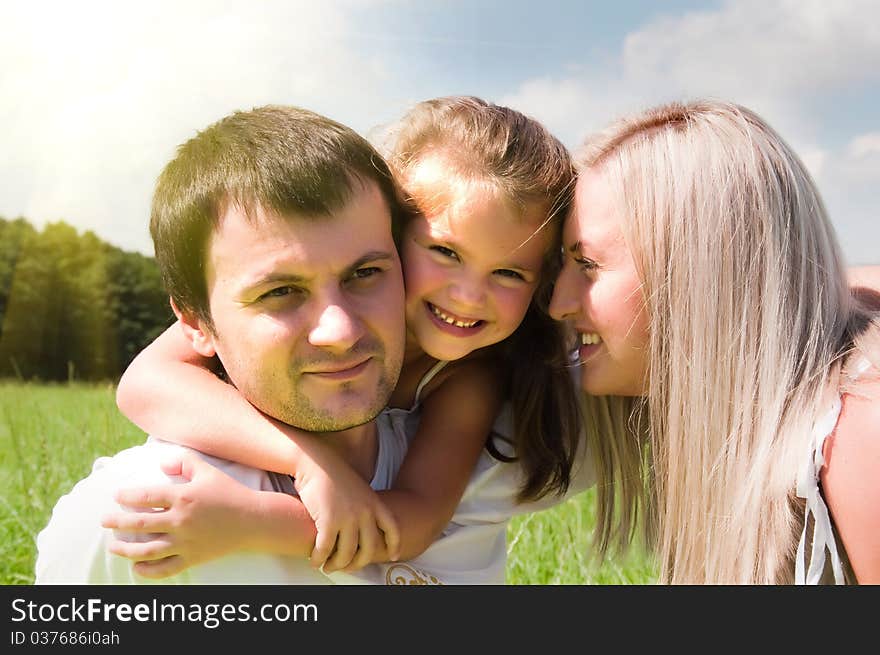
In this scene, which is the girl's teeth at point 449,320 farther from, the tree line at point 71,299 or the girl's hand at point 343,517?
the tree line at point 71,299

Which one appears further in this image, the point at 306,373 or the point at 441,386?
the point at 441,386

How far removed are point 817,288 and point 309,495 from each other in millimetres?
1557

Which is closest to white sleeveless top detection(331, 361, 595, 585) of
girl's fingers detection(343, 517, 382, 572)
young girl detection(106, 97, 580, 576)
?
young girl detection(106, 97, 580, 576)

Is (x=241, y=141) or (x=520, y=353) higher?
(x=241, y=141)

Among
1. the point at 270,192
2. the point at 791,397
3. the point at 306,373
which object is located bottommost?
the point at 791,397

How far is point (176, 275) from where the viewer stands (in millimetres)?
2676

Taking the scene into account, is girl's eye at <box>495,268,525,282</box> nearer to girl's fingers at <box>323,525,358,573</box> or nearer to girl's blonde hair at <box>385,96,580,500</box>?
girl's blonde hair at <box>385,96,580,500</box>

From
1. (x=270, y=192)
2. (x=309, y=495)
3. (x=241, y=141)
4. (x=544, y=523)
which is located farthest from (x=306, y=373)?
Answer: (x=544, y=523)

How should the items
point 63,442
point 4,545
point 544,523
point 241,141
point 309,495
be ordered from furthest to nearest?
point 63,442, point 544,523, point 4,545, point 241,141, point 309,495

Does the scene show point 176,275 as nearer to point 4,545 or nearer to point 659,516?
point 659,516

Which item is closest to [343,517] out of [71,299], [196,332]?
[196,332]

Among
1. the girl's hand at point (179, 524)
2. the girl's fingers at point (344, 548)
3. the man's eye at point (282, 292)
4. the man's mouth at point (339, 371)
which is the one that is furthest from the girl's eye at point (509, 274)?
the girl's hand at point (179, 524)

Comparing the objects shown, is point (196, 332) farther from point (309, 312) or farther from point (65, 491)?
point (65, 491)

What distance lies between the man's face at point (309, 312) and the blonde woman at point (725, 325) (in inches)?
27.3
